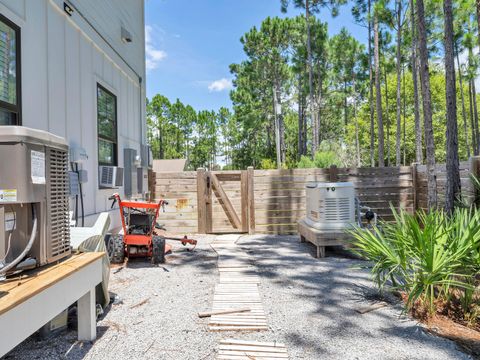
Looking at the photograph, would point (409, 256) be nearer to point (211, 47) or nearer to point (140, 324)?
point (140, 324)

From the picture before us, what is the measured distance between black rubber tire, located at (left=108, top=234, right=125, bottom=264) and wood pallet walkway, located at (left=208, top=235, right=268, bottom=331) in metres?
1.49

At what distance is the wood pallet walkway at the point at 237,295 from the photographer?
9.18 feet

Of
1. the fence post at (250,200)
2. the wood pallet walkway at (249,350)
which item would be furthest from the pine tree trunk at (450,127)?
the fence post at (250,200)

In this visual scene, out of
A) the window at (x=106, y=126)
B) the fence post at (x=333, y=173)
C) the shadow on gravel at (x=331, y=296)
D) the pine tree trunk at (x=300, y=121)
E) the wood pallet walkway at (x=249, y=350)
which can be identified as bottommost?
the shadow on gravel at (x=331, y=296)

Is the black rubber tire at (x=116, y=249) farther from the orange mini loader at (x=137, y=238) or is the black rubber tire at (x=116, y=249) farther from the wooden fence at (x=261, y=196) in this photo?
the wooden fence at (x=261, y=196)

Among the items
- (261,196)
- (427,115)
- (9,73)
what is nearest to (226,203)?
(261,196)

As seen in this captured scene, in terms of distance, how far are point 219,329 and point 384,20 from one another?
18351mm

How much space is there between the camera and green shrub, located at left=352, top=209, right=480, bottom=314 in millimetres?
2826

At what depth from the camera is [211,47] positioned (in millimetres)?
24328

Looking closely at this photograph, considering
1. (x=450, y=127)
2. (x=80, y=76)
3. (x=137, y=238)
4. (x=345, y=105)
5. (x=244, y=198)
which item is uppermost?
(x=345, y=105)

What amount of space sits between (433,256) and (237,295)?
6.47 feet

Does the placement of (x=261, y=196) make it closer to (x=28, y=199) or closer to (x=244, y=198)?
(x=244, y=198)

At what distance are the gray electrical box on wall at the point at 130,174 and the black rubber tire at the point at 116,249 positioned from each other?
2.04m

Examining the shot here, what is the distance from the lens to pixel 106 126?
19.8 ft
